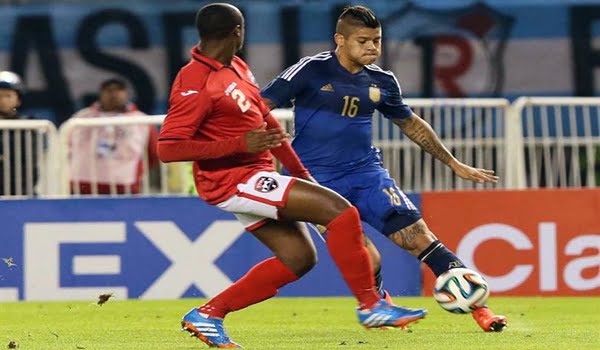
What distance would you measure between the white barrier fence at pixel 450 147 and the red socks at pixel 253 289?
5.68 metres

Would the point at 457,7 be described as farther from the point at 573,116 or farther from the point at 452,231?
the point at 452,231

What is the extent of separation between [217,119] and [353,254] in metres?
1.04

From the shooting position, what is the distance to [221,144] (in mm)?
9539

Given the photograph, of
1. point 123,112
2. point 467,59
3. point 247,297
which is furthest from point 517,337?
point 467,59

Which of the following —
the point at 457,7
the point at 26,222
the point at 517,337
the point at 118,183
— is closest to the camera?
the point at 517,337

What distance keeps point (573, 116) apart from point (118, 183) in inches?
160

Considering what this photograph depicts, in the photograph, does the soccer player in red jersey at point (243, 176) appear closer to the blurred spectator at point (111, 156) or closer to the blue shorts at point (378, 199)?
the blue shorts at point (378, 199)

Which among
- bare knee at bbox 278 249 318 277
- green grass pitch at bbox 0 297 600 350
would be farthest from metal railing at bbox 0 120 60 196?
bare knee at bbox 278 249 318 277

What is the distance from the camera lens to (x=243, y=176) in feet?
32.2

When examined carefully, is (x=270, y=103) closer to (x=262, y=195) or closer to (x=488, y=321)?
(x=262, y=195)

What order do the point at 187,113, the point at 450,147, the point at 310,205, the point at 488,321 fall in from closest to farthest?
the point at 187,113 → the point at 310,205 → the point at 488,321 → the point at 450,147

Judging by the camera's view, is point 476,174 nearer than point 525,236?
Yes

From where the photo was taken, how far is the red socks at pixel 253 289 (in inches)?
391

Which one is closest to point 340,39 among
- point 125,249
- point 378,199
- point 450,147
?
point 378,199
